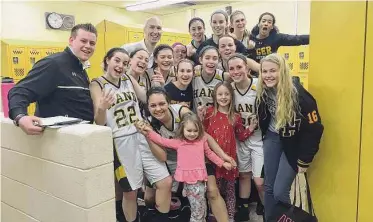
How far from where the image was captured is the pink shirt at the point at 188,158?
7.94 ft

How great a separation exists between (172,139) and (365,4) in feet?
5.18

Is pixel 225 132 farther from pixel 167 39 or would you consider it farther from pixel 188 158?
pixel 167 39

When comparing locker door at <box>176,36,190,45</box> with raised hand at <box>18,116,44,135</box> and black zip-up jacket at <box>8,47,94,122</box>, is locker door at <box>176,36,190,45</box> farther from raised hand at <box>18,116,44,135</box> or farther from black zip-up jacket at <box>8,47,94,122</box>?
raised hand at <box>18,116,44,135</box>

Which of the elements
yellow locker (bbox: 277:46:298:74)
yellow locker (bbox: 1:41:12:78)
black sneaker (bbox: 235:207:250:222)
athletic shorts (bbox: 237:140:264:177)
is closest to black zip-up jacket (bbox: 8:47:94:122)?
athletic shorts (bbox: 237:140:264:177)

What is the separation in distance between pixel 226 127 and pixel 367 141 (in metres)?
1.01

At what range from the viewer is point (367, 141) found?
206 cm

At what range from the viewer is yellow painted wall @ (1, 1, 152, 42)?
747 cm

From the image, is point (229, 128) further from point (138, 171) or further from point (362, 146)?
point (362, 146)

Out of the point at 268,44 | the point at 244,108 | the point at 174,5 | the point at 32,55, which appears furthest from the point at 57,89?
the point at 174,5

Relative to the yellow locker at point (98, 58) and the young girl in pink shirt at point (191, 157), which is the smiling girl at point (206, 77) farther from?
the yellow locker at point (98, 58)

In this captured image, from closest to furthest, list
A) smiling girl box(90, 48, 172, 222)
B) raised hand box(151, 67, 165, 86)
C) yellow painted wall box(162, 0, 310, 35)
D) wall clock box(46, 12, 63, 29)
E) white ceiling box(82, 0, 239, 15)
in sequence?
smiling girl box(90, 48, 172, 222)
raised hand box(151, 67, 165, 86)
yellow painted wall box(162, 0, 310, 35)
wall clock box(46, 12, 63, 29)
white ceiling box(82, 0, 239, 15)

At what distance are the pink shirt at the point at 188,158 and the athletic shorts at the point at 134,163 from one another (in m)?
0.12

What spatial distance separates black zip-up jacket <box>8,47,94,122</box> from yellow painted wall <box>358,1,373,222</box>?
1835 millimetres

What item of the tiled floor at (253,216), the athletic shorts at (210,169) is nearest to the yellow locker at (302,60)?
the tiled floor at (253,216)
